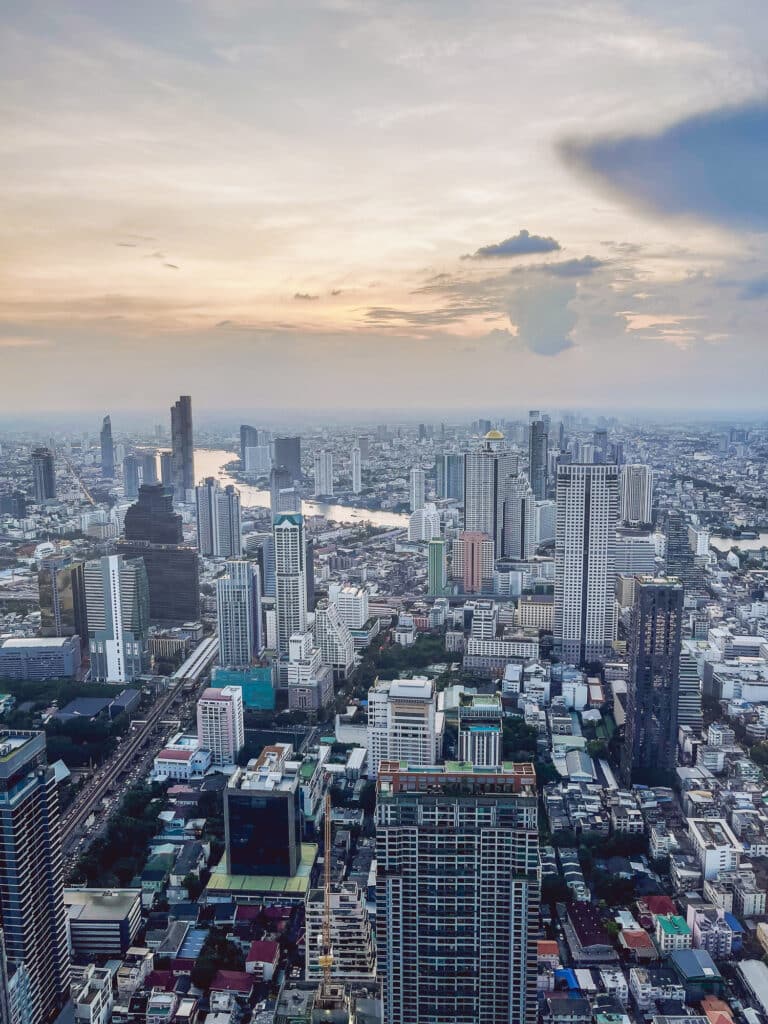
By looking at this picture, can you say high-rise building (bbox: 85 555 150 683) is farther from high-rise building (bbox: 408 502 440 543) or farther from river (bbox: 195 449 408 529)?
high-rise building (bbox: 408 502 440 543)

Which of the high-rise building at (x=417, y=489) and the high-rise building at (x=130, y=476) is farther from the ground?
the high-rise building at (x=130, y=476)

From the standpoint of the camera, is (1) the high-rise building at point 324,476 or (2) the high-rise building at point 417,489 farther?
(1) the high-rise building at point 324,476

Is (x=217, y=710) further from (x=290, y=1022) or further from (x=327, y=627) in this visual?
(x=290, y=1022)

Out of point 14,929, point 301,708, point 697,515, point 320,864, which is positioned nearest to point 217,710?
point 301,708

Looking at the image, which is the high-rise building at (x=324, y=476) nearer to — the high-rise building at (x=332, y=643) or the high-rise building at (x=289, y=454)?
the high-rise building at (x=289, y=454)

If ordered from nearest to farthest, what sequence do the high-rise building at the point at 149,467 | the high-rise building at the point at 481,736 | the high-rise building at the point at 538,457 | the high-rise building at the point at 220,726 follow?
1. the high-rise building at the point at 481,736
2. the high-rise building at the point at 220,726
3. the high-rise building at the point at 149,467
4. the high-rise building at the point at 538,457

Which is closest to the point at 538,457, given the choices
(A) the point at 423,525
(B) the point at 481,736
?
(A) the point at 423,525

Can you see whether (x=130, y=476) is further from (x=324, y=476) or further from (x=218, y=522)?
(x=324, y=476)

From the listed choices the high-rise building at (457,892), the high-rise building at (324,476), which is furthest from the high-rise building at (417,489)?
the high-rise building at (457,892)
